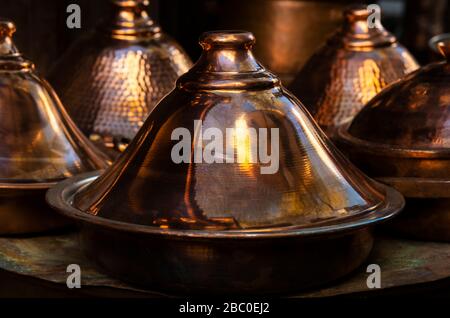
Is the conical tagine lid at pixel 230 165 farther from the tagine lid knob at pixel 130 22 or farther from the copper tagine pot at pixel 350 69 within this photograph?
the tagine lid knob at pixel 130 22

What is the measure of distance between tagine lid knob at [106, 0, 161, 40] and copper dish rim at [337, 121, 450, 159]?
74 cm

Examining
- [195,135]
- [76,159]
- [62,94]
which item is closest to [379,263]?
[195,135]

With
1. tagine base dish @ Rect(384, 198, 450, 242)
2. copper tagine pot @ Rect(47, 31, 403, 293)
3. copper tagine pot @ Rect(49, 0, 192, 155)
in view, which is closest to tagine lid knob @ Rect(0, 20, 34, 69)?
copper tagine pot @ Rect(47, 31, 403, 293)

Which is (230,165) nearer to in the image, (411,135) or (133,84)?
(411,135)

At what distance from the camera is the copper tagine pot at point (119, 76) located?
2928 millimetres

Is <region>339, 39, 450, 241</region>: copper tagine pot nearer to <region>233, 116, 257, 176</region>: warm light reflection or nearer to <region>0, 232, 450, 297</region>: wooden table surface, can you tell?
<region>0, 232, 450, 297</region>: wooden table surface

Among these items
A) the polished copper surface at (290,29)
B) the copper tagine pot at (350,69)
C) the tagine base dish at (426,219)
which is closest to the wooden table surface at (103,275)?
the tagine base dish at (426,219)

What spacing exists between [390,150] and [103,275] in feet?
2.11

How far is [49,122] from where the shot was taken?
241 centimetres

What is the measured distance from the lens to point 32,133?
7.79 feet

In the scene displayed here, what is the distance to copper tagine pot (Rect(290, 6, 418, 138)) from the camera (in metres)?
2.89

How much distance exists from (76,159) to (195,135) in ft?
1.50
